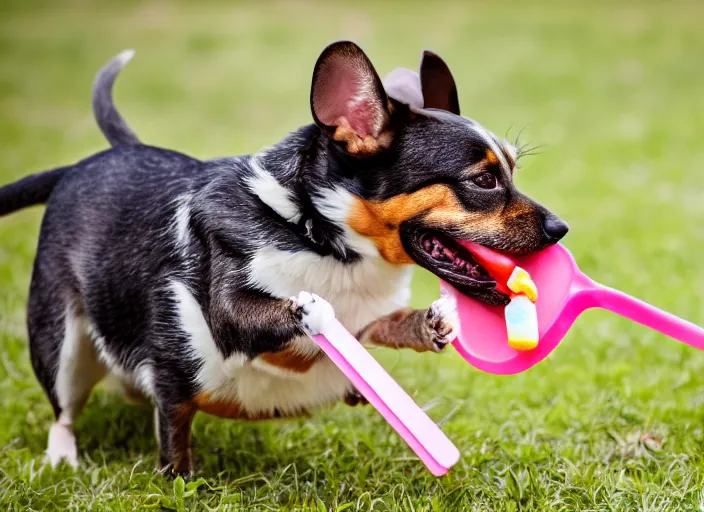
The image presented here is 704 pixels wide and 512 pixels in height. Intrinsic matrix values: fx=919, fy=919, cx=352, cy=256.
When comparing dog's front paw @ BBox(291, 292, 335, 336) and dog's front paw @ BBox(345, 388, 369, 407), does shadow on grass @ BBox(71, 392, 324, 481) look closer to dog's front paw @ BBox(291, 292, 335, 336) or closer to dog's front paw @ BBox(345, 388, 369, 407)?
dog's front paw @ BBox(345, 388, 369, 407)

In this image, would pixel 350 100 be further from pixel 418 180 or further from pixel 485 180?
pixel 485 180

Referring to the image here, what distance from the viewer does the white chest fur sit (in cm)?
317

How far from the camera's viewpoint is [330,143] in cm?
324

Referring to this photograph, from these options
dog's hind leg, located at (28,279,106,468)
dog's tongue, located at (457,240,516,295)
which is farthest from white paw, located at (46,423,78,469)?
dog's tongue, located at (457,240,516,295)

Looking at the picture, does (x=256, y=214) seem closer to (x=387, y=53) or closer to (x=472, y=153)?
(x=472, y=153)

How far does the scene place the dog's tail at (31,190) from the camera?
4.24 metres

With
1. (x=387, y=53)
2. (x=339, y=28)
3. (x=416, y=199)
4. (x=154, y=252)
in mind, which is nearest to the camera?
(x=416, y=199)

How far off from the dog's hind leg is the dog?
0.06 ft

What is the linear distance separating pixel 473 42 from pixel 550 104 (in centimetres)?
328

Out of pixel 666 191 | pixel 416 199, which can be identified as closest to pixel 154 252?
pixel 416 199

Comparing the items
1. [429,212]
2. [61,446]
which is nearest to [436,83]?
[429,212]

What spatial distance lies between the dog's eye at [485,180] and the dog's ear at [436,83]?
1.96ft

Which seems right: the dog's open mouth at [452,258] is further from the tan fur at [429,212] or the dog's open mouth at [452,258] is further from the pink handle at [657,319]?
the pink handle at [657,319]

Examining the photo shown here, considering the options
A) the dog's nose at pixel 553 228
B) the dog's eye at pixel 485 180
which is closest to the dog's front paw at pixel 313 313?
the dog's eye at pixel 485 180
